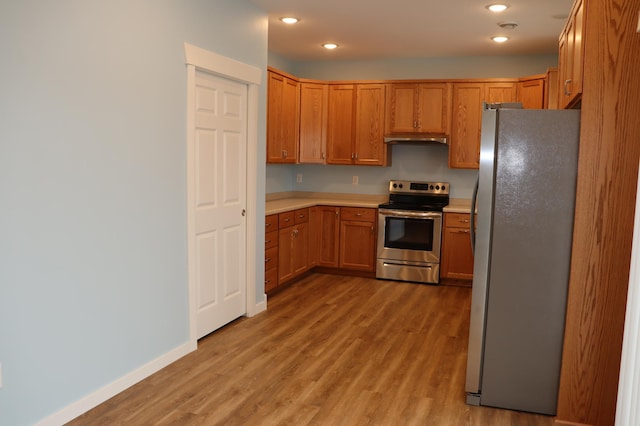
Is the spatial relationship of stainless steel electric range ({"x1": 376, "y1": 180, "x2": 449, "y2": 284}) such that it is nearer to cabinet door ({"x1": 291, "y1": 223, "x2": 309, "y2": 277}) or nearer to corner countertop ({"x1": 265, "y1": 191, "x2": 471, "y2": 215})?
corner countertop ({"x1": 265, "y1": 191, "x2": 471, "y2": 215})

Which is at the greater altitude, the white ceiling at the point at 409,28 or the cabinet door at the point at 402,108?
the white ceiling at the point at 409,28

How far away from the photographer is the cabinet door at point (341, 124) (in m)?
6.45

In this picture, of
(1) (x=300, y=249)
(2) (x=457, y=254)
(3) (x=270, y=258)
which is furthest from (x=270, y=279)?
(2) (x=457, y=254)

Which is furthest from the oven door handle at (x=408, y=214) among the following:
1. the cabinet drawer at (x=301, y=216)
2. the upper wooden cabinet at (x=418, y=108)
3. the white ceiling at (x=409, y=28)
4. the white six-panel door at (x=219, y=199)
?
the white six-panel door at (x=219, y=199)

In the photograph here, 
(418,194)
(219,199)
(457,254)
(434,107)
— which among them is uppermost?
(434,107)

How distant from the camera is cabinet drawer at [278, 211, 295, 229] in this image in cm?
543

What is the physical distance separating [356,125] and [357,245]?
141cm

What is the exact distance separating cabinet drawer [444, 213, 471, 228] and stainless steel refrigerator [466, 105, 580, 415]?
2859 millimetres

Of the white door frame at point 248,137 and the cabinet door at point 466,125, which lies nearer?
the white door frame at point 248,137

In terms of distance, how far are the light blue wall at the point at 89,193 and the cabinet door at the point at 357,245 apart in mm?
2931

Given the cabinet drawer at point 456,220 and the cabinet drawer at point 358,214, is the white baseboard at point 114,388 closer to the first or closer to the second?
the cabinet drawer at point 358,214

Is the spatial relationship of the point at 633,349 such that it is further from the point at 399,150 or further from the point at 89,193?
the point at 399,150

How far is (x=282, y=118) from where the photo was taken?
5961mm

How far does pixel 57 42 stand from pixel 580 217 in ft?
8.83
